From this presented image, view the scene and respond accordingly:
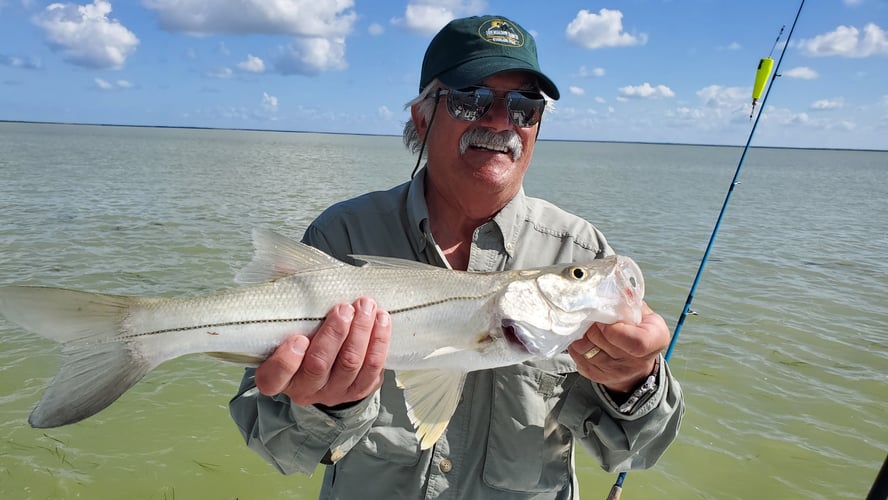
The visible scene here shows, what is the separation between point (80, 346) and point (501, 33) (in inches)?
99.5

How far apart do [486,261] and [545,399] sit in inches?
31.1

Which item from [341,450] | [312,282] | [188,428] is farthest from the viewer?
[188,428]

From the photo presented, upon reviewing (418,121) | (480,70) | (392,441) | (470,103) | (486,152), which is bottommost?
(392,441)

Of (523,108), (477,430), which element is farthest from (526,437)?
(523,108)

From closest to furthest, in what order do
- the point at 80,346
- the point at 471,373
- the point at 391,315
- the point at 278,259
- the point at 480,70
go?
the point at 80,346
the point at 391,315
the point at 278,259
the point at 471,373
the point at 480,70

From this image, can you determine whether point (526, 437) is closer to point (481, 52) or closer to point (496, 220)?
point (496, 220)

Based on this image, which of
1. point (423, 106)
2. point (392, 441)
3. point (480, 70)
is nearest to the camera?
point (392, 441)

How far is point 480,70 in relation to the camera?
10.0ft

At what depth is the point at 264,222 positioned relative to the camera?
57.2 ft

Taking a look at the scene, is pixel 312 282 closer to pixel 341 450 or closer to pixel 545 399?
pixel 341 450

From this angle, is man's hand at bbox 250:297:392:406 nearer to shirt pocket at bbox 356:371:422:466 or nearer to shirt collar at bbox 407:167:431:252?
shirt pocket at bbox 356:371:422:466

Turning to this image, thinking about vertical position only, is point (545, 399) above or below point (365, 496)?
above

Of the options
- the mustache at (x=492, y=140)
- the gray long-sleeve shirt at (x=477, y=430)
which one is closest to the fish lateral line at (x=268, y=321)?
the gray long-sleeve shirt at (x=477, y=430)

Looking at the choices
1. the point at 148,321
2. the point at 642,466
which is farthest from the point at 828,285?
the point at 148,321
